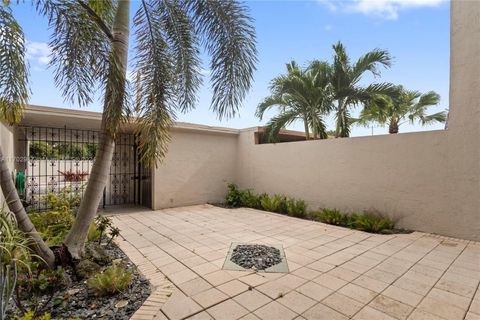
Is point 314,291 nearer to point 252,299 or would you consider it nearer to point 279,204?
point 252,299

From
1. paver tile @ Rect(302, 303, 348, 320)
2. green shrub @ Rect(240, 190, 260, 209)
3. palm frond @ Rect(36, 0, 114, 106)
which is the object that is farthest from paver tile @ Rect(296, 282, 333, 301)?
green shrub @ Rect(240, 190, 260, 209)

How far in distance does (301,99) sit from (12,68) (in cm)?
712

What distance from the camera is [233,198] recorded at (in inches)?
359

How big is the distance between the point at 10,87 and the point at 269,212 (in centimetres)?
677

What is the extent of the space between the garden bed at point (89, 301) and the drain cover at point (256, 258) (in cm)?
127

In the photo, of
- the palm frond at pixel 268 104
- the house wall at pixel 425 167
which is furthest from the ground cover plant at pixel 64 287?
the palm frond at pixel 268 104

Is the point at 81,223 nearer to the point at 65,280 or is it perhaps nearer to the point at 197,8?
the point at 65,280

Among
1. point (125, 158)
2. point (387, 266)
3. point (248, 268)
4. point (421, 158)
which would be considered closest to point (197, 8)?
point (248, 268)

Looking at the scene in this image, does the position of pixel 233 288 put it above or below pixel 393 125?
below

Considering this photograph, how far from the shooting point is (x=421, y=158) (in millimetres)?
5465

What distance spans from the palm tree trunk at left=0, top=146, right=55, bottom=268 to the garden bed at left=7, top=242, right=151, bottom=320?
43 centimetres

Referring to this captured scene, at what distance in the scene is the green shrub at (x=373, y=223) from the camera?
18.5 feet

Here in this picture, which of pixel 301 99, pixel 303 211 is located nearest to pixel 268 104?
pixel 301 99

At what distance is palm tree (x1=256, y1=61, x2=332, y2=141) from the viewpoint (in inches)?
308
